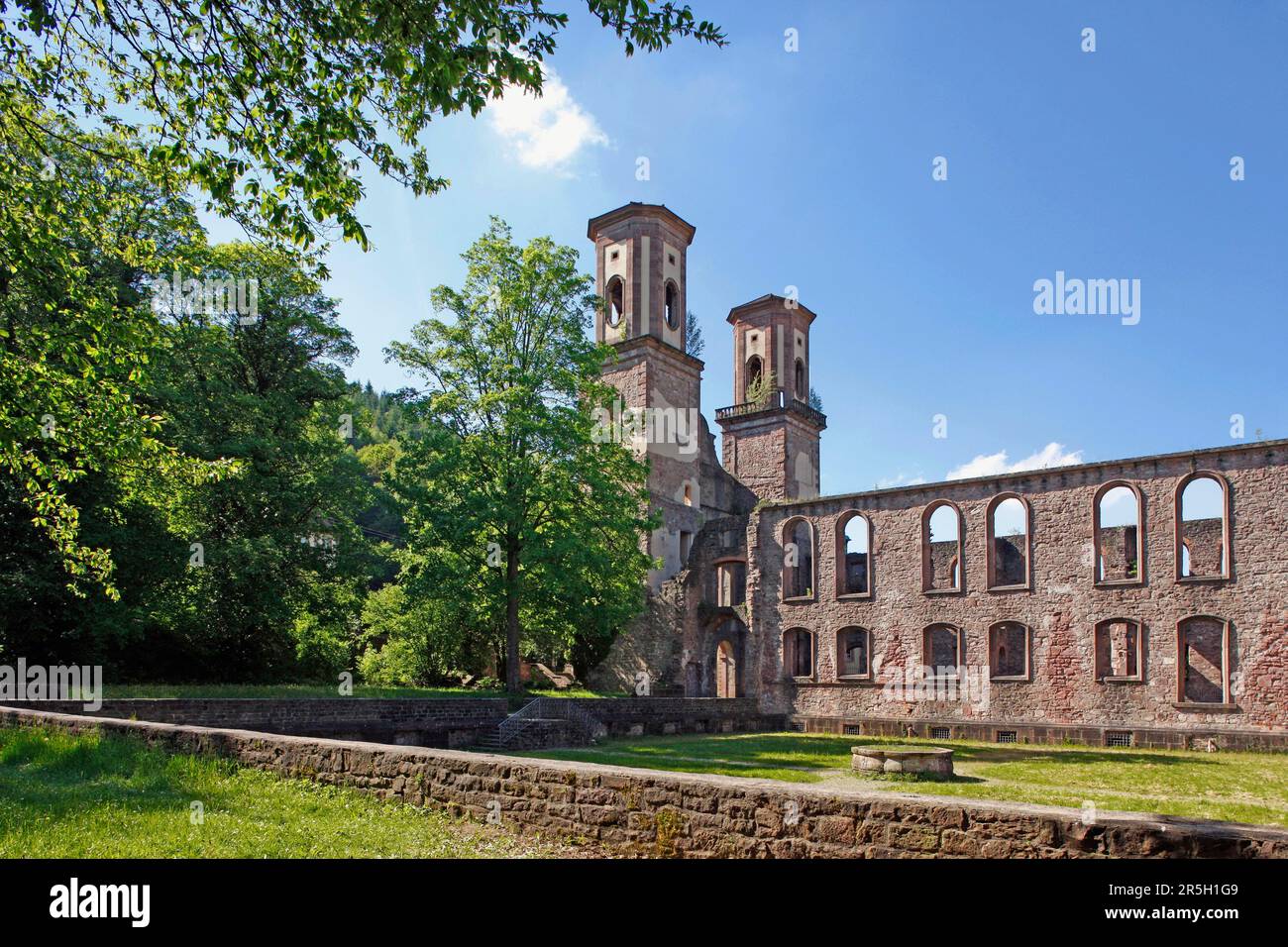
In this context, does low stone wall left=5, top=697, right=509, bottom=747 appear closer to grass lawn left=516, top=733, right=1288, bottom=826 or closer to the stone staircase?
the stone staircase

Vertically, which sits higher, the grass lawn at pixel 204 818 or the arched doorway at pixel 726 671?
the grass lawn at pixel 204 818

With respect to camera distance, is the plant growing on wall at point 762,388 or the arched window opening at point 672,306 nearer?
the arched window opening at point 672,306

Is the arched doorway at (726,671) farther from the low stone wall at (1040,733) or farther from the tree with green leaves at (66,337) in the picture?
the tree with green leaves at (66,337)

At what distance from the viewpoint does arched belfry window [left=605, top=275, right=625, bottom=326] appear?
38250mm

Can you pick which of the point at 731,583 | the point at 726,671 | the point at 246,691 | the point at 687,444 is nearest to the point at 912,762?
the point at 246,691

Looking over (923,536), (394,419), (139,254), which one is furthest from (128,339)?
(394,419)

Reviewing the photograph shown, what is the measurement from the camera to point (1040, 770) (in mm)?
17031

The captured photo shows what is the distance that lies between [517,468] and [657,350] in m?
14.6

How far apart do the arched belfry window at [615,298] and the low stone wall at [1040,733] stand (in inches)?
736

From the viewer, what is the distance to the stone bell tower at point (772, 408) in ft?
146

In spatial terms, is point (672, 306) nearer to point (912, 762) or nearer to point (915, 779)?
point (912, 762)

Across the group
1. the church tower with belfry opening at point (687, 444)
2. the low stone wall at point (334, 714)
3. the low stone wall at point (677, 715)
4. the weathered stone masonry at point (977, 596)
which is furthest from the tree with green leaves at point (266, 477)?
the weathered stone masonry at point (977, 596)

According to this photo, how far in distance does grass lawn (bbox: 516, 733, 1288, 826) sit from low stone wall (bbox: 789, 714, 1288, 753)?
64 centimetres

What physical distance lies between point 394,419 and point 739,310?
175 ft
